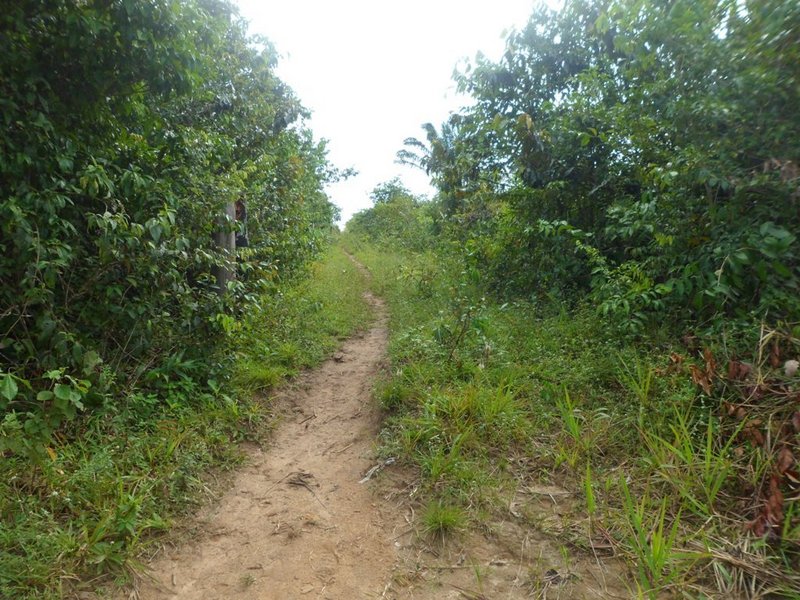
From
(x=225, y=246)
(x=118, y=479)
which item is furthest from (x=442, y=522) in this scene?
(x=225, y=246)

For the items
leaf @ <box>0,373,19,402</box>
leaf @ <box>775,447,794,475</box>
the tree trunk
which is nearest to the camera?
leaf @ <box>775,447,794,475</box>

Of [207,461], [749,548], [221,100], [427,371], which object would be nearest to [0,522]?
[207,461]

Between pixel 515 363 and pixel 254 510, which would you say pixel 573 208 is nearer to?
pixel 515 363

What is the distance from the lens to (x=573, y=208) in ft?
20.6

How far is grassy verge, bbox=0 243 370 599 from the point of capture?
2168 millimetres

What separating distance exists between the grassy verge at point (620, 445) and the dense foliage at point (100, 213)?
6.45ft

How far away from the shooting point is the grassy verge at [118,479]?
2.17 m

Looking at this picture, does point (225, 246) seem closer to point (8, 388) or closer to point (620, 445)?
point (8, 388)

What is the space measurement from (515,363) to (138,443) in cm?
307

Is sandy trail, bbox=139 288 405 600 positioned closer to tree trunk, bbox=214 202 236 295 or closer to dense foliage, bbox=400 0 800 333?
tree trunk, bbox=214 202 236 295

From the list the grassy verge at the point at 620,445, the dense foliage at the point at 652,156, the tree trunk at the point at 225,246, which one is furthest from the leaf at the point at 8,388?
the dense foliage at the point at 652,156

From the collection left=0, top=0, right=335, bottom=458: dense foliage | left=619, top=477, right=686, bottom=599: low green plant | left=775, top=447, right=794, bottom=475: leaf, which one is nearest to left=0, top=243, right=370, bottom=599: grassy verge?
left=0, top=0, right=335, bottom=458: dense foliage

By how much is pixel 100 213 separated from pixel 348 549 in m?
2.98

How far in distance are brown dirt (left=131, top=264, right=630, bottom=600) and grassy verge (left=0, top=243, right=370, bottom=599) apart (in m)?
0.22
